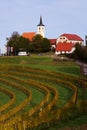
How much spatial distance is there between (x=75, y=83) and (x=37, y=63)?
37.6 m

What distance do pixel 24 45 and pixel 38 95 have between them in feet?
265

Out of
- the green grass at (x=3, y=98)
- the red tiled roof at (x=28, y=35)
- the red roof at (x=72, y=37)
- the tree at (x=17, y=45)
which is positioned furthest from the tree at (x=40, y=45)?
the green grass at (x=3, y=98)

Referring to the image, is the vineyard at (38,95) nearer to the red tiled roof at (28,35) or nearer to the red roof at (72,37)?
the red tiled roof at (28,35)

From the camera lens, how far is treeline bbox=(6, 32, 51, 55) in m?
130

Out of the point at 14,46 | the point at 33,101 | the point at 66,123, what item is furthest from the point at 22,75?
the point at 14,46

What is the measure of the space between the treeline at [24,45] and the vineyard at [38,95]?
Result: 27328 mm

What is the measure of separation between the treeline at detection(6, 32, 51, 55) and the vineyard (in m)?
27.3

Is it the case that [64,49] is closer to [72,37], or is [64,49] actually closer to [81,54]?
[72,37]

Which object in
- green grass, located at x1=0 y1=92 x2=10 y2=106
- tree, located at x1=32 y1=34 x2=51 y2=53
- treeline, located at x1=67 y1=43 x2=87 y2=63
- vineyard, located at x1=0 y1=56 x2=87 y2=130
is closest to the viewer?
vineyard, located at x1=0 y1=56 x2=87 y2=130

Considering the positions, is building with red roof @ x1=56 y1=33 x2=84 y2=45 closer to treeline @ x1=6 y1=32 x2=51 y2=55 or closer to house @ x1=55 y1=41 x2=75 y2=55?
house @ x1=55 y1=41 x2=75 y2=55

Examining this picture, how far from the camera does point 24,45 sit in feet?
427

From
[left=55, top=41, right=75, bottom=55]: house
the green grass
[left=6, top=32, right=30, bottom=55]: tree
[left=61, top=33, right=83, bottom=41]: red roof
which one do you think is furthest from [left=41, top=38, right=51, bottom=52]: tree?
the green grass

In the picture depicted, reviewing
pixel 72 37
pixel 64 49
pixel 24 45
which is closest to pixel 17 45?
pixel 24 45

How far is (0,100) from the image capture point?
4644 centimetres
